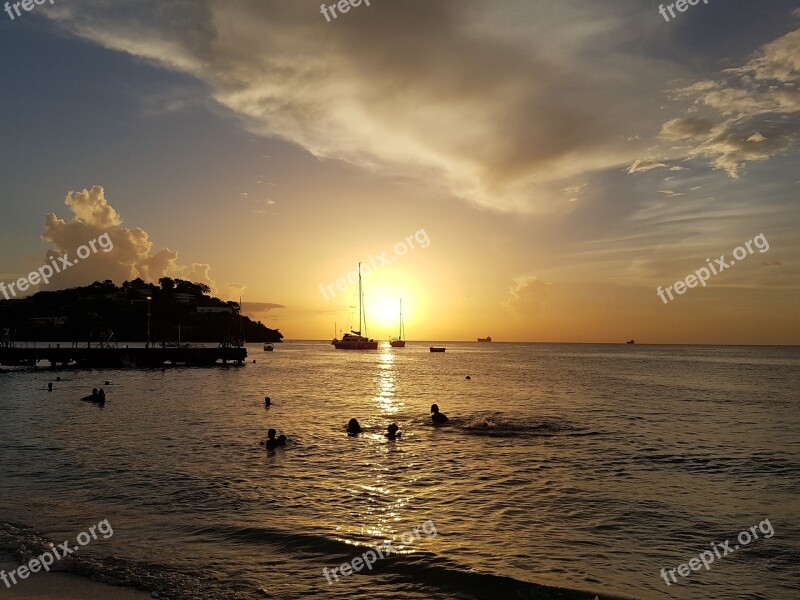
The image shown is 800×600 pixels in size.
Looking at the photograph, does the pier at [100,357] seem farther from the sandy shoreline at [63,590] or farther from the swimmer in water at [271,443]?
the sandy shoreline at [63,590]

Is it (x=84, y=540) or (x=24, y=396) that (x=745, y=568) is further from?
(x=24, y=396)


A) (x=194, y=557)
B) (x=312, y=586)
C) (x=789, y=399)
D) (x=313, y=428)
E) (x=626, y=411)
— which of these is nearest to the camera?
(x=312, y=586)

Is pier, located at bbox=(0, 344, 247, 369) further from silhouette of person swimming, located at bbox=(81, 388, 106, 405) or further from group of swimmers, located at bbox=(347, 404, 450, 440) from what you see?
group of swimmers, located at bbox=(347, 404, 450, 440)

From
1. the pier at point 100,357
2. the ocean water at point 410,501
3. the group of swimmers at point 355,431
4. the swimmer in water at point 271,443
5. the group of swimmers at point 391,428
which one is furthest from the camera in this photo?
the pier at point 100,357

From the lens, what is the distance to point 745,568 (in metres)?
14.0

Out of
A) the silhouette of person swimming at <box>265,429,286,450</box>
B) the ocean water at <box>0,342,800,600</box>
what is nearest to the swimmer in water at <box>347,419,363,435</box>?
the ocean water at <box>0,342,800,600</box>

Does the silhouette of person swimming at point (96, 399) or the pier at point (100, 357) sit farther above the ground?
the pier at point (100, 357)

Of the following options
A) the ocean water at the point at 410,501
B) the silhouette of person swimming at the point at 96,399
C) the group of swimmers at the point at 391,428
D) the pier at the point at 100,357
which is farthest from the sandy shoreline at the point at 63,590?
the pier at the point at 100,357

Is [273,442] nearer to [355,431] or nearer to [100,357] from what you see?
[355,431]

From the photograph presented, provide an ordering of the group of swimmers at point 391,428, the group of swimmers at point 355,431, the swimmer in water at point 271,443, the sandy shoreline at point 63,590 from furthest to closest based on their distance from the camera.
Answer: the group of swimmers at point 391,428, the group of swimmers at point 355,431, the swimmer in water at point 271,443, the sandy shoreline at point 63,590

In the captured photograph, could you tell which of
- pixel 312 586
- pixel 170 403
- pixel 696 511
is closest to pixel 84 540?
pixel 312 586

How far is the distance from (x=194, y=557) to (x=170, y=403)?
40439 millimetres

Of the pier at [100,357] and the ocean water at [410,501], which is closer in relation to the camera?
the ocean water at [410,501]

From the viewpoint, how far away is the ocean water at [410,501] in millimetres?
12859
